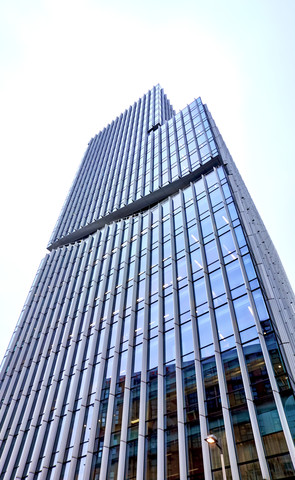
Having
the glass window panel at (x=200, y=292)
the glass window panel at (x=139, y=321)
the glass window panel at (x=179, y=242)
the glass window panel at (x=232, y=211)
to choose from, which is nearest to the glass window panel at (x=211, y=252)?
the glass window panel at (x=200, y=292)

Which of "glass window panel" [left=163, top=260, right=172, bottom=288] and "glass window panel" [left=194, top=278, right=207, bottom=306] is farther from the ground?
"glass window panel" [left=163, top=260, right=172, bottom=288]

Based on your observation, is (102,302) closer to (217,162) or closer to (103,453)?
(103,453)

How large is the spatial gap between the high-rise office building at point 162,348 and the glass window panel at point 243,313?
10cm

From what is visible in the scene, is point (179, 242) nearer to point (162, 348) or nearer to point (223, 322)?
point (162, 348)

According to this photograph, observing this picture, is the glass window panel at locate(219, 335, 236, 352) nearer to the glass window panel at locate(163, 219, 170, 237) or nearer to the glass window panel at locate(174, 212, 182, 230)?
the glass window panel at locate(174, 212, 182, 230)

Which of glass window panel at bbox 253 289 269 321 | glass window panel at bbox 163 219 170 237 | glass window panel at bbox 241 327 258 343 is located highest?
glass window panel at bbox 163 219 170 237

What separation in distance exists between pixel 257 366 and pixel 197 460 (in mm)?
6259

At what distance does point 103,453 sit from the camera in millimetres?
26281

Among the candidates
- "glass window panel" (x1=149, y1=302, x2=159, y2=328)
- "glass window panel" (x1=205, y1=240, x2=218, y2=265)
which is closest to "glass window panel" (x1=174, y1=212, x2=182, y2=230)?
"glass window panel" (x1=205, y1=240, x2=218, y2=265)

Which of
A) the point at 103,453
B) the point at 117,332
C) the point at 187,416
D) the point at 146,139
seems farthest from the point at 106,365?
the point at 146,139

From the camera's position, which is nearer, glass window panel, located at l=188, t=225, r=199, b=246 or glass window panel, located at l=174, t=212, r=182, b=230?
glass window panel, located at l=188, t=225, r=199, b=246

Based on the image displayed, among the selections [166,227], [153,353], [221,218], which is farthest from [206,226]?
[153,353]

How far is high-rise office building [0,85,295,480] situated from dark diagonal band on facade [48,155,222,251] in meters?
0.22

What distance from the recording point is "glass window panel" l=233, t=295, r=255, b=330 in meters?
25.5
